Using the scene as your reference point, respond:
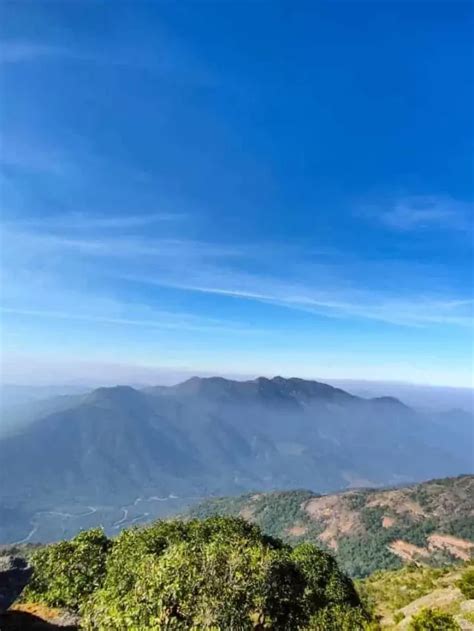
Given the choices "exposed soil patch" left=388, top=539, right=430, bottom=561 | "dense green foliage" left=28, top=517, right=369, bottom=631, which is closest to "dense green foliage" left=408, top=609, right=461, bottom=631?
"dense green foliage" left=28, top=517, right=369, bottom=631

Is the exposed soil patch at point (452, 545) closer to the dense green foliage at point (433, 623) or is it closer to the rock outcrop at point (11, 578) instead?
the dense green foliage at point (433, 623)

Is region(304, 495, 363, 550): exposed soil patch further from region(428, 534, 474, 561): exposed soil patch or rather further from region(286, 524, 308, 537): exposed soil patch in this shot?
region(428, 534, 474, 561): exposed soil patch

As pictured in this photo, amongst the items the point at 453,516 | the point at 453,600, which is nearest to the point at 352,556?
the point at 453,516

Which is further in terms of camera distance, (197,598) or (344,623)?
(344,623)

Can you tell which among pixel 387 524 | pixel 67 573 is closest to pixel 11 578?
pixel 67 573

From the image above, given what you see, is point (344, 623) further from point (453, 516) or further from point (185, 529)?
point (453, 516)

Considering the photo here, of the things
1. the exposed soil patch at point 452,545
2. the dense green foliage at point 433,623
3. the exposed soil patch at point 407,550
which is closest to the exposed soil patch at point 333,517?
the exposed soil patch at point 407,550
